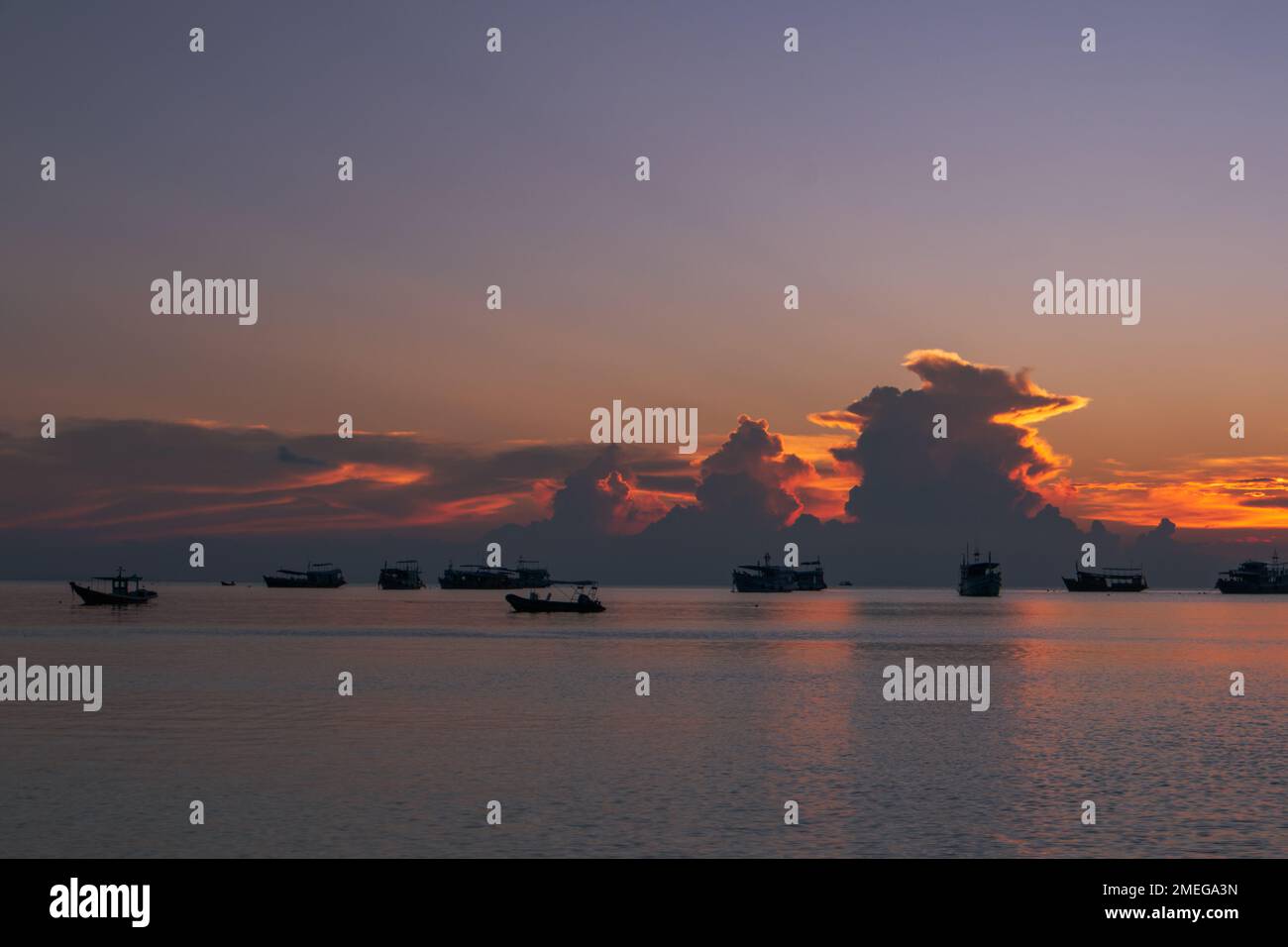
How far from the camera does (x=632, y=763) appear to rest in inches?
1902

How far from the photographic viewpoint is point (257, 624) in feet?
603

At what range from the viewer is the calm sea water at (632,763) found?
115 feet

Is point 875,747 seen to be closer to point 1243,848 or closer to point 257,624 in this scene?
point 1243,848

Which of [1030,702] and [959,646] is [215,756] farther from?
[959,646]

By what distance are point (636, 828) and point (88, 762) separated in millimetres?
23763

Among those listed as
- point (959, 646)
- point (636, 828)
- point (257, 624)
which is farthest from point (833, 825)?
point (257, 624)

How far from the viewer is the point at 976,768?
48.2m

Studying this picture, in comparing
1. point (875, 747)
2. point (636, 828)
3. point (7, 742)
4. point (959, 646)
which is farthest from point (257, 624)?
point (636, 828)

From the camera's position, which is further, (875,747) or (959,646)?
(959,646)

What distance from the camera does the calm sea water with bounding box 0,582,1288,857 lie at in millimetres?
35094
